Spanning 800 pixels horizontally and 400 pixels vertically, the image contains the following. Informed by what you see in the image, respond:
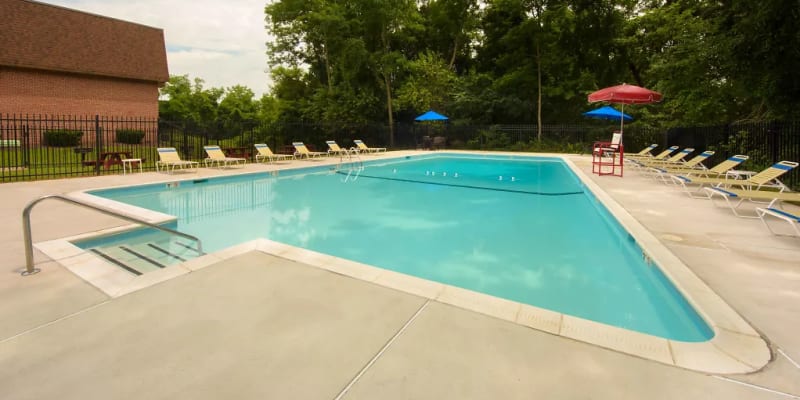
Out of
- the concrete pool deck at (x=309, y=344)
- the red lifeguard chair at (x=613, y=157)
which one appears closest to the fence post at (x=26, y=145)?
the concrete pool deck at (x=309, y=344)

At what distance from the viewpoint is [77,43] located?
72.2 ft

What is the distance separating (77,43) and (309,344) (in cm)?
2669

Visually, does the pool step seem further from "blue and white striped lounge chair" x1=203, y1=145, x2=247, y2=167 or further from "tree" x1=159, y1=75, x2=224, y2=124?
"tree" x1=159, y1=75, x2=224, y2=124

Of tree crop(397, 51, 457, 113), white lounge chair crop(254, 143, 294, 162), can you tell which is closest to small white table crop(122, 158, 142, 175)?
white lounge chair crop(254, 143, 294, 162)

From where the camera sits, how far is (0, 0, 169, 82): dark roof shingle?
2005 centimetres

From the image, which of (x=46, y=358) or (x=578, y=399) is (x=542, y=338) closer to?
(x=578, y=399)

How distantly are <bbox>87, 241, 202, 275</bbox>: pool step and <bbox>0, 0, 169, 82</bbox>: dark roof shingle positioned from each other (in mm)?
20726

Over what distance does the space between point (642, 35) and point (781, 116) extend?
15464 millimetres

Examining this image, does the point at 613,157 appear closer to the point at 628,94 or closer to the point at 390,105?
the point at 628,94

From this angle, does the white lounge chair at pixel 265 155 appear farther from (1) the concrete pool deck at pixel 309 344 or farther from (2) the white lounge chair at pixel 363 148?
(1) the concrete pool deck at pixel 309 344

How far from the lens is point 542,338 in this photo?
2783mm

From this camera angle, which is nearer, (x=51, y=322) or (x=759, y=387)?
(x=759, y=387)

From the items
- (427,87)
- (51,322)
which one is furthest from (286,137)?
(51,322)

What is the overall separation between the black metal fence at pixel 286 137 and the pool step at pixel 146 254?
8118mm
